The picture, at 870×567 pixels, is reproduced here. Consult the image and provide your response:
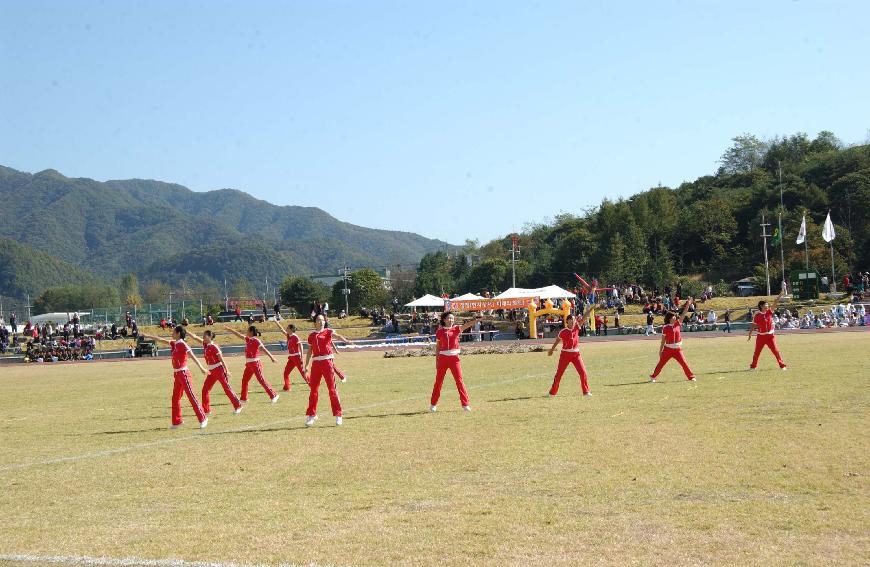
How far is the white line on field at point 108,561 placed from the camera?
769 cm

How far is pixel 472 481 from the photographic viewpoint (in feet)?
35.2

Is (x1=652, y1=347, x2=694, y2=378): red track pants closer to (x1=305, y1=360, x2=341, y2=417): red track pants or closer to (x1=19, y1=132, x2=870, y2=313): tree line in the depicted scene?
(x1=305, y1=360, x2=341, y2=417): red track pants

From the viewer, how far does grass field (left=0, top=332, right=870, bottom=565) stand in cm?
799

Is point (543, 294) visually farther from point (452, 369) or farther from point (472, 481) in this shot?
point (472, 481)

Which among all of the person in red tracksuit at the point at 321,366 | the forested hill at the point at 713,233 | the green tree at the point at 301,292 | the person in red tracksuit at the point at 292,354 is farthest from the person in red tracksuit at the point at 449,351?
the green tree at the point at 301,292

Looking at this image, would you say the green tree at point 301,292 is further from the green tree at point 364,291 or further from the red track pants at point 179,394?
the red track pants at point 179,394

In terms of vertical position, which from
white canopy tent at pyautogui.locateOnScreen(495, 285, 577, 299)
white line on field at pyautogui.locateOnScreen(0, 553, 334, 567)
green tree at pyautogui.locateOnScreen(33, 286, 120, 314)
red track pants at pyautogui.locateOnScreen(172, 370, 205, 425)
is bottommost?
white line on field at pyautogui.locateOnScreen(0, 553, 334, 567)

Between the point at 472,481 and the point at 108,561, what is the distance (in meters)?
4.43

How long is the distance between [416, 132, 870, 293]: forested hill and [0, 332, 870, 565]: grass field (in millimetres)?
67096

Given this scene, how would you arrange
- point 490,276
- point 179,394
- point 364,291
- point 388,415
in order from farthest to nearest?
point 490,276 → point 364,291 → point 388,415 → point 179,394

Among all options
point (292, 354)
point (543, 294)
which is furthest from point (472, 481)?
point (543, 294)

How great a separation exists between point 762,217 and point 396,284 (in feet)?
234

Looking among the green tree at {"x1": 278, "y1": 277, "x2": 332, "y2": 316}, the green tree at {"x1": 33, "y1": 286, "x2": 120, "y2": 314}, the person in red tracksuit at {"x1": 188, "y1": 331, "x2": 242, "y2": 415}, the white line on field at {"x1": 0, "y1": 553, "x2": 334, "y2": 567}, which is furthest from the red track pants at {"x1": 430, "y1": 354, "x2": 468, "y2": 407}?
the green tree at {"x1": 33, "y1": 286, "x2": 120, "y2": 314}

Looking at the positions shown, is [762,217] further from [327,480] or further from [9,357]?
[327,480]
